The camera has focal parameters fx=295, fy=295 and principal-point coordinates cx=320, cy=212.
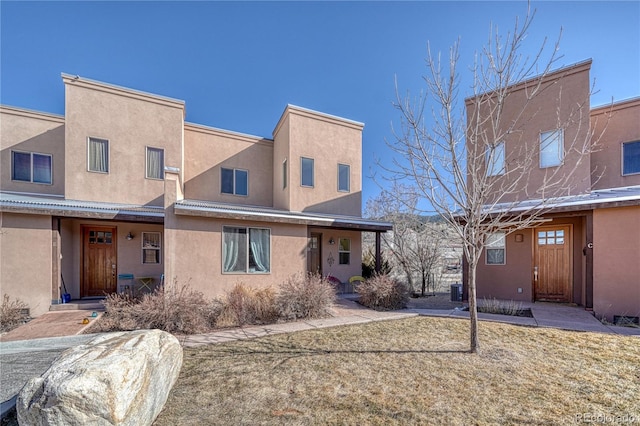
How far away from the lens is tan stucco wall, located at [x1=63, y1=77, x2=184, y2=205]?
1079 cm

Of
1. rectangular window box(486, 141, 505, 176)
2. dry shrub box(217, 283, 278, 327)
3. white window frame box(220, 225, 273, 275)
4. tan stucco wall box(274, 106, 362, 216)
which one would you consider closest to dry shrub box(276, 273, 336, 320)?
dry shrub box(217, 283, 278, 327)

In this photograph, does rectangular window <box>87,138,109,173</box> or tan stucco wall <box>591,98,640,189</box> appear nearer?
tan stucco wall <box>591,98,640,189</box>

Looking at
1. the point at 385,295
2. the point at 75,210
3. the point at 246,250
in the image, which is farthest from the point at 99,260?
the point at 385,295

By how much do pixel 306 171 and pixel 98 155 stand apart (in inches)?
318

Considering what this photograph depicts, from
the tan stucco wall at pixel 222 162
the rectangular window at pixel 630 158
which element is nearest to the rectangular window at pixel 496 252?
the rectangular window at pixel 630 158

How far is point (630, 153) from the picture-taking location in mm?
10922

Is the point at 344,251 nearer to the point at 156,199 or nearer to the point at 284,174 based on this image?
the point at 284,174

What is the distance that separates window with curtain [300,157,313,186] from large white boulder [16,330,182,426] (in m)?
10.3

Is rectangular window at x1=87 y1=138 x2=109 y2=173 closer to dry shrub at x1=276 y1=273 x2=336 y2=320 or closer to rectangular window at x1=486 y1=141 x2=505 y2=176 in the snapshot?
dry shrub at x1=276 y1=273 x2=336 y2=320

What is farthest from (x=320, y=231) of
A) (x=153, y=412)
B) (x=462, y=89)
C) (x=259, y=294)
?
(x=153, y=412)

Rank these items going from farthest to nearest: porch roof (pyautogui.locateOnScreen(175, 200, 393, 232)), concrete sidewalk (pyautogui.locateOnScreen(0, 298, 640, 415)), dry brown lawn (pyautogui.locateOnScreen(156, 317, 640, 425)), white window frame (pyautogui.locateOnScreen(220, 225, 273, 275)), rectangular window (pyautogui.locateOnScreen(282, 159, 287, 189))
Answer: rectangular window (pyautogui.locateOnScreen(282, 159, 287, 189)), white window frame (pyautogui.locateOnScreen(220, 225, 273, 275)), porch roof (pyautogui.locateOnScreen(175, 200, 393, 232)), concrete sidewalk (pyautogui.locateOnScreen(0, 298, 640, 415)), dry brown lawn (pyautogui.locateOnScreen(156, 317, 640, 425))

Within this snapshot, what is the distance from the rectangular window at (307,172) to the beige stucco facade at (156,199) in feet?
0.87

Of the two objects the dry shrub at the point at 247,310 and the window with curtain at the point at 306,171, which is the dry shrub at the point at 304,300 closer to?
the dry shrub at the point at 247,310

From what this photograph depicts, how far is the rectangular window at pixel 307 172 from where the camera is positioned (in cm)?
1324
